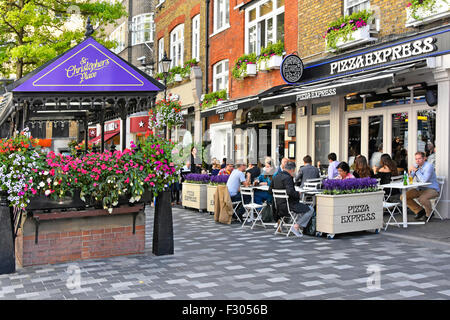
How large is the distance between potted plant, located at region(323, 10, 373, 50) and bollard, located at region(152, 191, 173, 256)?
23.5ft

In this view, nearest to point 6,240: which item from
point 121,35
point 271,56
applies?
point 271,56

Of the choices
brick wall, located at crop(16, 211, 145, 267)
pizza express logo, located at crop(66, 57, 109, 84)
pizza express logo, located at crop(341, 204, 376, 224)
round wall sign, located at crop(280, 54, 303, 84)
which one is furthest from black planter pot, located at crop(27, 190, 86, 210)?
round wall sign, located at crop(280, 54, 303, 84)

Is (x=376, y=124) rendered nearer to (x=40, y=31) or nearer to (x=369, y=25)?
(x=369, y=25)

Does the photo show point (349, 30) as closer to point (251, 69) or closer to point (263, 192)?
point (263, 192)

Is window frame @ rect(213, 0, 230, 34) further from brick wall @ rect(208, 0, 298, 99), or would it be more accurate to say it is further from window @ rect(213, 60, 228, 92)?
window @ rect(213, 60, 228, 92)

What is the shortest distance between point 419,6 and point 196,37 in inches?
579

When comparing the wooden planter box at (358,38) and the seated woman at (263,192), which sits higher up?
the wooden planter box at (358,38)

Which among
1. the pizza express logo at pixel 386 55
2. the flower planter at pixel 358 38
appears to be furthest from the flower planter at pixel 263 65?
the flower planter at pixel 358 38

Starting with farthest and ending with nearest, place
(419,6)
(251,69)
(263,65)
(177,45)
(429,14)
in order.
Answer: (177,45)
(251,69)
(263,65)
(419,6)
(429,14)

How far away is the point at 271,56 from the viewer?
16562 mm

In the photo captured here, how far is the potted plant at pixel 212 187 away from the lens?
41.2ft

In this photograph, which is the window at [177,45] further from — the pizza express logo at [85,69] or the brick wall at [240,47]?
the pizza express logo at [85,69]

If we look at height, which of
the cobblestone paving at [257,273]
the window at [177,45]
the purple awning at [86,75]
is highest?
the window at [177,45]

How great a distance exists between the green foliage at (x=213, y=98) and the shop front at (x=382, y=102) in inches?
229
